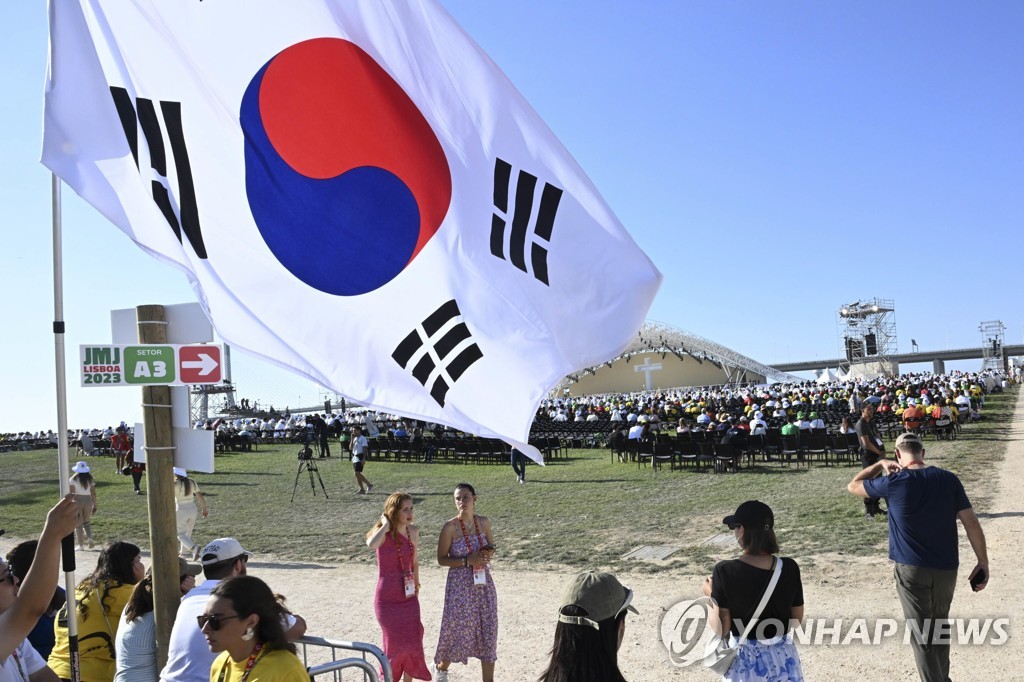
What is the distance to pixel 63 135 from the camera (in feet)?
10.7

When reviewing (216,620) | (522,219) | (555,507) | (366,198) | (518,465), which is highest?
(366,198)

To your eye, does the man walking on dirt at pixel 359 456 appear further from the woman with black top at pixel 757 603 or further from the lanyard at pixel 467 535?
the woman with black top at pixel 757 603

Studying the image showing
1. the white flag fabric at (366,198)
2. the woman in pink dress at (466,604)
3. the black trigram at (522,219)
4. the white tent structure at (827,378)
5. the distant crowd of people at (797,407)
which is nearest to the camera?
the white flag fabric at (366,198)

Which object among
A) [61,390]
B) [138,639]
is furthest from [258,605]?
[138,639]

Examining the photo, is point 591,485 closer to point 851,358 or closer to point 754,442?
point 754,442

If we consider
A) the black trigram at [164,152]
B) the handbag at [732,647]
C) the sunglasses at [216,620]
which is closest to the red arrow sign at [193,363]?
the black trigram at [164,152]

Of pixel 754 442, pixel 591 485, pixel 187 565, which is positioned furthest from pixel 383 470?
pixel 187 565

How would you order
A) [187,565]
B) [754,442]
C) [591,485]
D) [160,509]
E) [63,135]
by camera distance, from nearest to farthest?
[63,135] < [160,509] < [187,565] < [591,485] < [754,442]

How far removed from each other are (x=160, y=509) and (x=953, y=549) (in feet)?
14.4

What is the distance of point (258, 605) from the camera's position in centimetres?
287

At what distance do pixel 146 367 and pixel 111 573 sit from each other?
1.29m

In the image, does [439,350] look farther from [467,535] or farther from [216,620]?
[467,535]

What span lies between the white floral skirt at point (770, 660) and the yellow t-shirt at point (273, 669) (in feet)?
6.12

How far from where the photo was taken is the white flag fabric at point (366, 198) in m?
3.48
